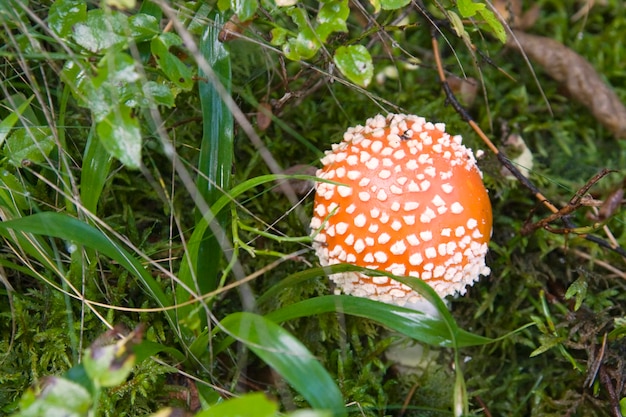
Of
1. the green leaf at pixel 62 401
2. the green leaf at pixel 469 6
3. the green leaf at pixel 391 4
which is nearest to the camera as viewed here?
the green leaf at pixel 62 401

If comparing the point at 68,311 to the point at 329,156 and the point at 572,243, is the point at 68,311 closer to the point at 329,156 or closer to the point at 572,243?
the point at 329,156

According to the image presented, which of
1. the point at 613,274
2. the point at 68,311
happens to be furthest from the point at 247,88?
the point at 613,274

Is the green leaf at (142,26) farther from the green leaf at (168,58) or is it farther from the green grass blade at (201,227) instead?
the green grass blade at (201,227)

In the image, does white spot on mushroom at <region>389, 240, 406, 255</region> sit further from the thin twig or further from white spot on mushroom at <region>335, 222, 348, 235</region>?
the thin twig

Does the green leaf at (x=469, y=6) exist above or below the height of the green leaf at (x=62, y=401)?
above

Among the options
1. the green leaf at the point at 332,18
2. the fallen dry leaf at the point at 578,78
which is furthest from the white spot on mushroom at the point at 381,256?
the fallen dry leaf at the point at 578,78

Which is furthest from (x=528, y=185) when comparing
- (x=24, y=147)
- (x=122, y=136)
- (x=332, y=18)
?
(x=24, y=147)

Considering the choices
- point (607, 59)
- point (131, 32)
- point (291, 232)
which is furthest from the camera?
point (607, 59)

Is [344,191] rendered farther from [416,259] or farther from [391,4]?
[391,4]
